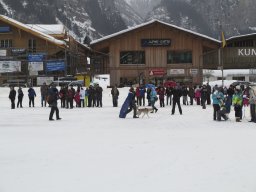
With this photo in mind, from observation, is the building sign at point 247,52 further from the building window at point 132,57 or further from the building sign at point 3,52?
the building sign at point 3,52

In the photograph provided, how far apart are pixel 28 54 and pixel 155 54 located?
14.3 metres

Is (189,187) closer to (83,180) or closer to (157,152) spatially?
(83,180)

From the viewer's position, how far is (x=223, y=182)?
24.0 feet

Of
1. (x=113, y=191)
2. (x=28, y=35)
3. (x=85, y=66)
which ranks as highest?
(x=28, y=35)

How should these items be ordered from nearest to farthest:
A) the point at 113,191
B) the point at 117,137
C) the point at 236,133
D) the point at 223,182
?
the point at 113,191 < the point at 223,182 < the point at 117,137 < the point at 236,133

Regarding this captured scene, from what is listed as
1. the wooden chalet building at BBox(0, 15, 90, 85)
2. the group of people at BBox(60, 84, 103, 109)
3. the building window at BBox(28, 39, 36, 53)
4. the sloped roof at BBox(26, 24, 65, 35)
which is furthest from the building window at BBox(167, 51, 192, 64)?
the group of people at BBox(60, 84, 103, 109)

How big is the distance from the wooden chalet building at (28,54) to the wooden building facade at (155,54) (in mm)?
5912

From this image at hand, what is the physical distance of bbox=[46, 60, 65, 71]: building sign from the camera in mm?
49531

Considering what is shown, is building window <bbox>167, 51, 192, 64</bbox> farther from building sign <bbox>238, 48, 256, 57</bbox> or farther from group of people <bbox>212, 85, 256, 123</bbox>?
group of people <bbox>212, 85, 256, 123</bbox>

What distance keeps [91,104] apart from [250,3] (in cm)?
13214

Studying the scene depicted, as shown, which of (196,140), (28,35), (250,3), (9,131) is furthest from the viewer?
(250,3)

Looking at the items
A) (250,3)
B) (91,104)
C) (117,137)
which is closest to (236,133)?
(117,137)

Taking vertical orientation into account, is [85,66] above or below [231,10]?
below

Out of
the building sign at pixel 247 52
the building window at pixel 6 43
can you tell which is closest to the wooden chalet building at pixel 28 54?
the building window at pixel 6 43
